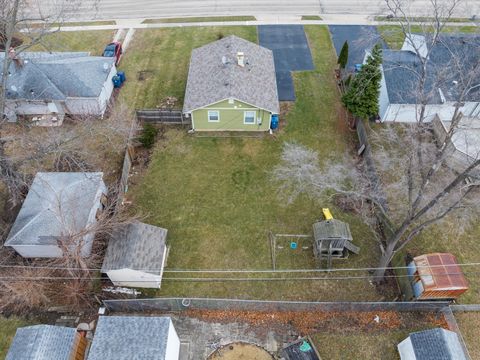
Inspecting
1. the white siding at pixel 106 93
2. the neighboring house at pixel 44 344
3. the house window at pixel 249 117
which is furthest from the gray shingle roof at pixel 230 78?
the neighboring house at pixel 44 344

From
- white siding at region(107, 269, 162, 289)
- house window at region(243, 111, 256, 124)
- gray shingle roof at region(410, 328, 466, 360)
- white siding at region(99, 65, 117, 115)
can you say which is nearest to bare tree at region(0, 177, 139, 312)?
Result: white siding at region(107, 269, 162, 289)

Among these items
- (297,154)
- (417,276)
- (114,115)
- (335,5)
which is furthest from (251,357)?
(335,5)

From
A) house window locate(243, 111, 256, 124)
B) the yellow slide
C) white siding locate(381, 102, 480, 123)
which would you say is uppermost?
white siding locate(381, 102, 480, 123)

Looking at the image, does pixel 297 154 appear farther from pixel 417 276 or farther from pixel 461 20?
pixel 461 20

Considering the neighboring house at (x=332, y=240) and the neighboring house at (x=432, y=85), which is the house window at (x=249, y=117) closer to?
the neighboring house at (x=332, y=240)

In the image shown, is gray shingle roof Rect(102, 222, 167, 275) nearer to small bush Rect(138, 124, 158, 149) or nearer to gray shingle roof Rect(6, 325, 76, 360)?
gray shingle roof Rect(6, 325, 76, 360)

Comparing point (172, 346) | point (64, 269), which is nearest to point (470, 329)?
point (172, 346)

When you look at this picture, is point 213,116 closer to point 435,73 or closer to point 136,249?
point 136,249
